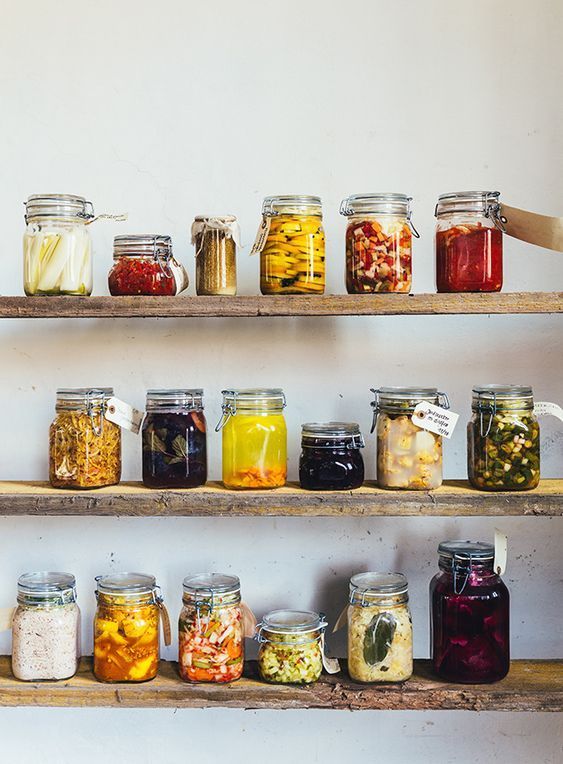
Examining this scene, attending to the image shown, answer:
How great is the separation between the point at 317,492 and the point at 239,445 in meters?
0.15

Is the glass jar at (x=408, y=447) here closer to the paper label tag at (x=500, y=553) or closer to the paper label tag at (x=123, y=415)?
the paper label tag at (x=500, y=553)

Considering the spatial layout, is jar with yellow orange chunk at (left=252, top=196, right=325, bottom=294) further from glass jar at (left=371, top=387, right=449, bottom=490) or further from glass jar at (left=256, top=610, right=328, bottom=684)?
glass jar at (left=256, top=610, right=328, bottom=684)

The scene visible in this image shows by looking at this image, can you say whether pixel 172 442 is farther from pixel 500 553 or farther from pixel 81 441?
pixel 500 553

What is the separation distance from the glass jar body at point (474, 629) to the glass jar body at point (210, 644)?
1.16 ft

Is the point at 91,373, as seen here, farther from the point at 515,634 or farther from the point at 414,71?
the point at 515,634

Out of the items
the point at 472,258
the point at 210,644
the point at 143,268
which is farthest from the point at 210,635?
the point at 472,258

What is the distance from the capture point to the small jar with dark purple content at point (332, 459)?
1.54 meters

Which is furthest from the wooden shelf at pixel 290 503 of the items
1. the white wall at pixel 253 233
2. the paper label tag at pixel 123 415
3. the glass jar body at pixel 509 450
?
the white wall at pixel 253 233

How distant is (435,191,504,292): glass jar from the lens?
1504 millimetres

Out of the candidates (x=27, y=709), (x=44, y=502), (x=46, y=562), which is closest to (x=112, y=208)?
(x=44, y=502)

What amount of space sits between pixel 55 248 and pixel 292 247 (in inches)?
15.4

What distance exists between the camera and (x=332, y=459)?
1.55 meters

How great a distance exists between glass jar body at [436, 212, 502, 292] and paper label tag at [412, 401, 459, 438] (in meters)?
0.20

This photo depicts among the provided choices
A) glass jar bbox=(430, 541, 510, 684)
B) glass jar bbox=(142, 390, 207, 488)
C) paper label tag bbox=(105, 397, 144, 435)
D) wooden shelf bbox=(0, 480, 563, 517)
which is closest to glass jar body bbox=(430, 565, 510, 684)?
glass jar bbox=(430, 541, 510, 684)
